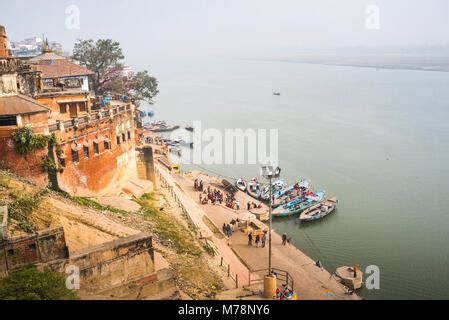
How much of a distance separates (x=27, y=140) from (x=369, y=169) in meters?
44.1

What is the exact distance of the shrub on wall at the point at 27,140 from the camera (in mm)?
21875

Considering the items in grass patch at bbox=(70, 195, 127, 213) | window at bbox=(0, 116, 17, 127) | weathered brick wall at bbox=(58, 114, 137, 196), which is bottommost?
grass patch at bbox=(70, 195, 127, 213)

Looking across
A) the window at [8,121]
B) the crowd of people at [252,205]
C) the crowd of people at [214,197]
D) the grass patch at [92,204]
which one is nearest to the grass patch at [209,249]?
the grass patch at [92,204]

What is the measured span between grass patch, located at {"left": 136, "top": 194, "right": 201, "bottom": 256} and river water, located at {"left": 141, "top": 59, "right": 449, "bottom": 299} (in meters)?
10.8

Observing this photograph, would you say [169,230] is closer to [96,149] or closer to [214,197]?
[96,149]

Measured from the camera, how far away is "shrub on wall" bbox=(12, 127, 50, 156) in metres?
21.9

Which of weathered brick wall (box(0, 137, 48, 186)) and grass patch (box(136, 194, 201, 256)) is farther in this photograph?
grass patch (box(136, 194, 201, 256))

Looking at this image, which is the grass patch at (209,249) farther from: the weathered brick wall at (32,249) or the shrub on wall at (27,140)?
the weathered brick wall at (32,249)

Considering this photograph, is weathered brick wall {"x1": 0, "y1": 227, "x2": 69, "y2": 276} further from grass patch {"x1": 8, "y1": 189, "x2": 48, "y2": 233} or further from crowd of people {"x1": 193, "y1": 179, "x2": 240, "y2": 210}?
crowd of people {"x1": 193, "y1": 179, "x2": 240, "y2": 210}

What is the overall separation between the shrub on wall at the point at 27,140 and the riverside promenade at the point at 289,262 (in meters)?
12.8

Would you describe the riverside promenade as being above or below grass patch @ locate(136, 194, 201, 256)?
below

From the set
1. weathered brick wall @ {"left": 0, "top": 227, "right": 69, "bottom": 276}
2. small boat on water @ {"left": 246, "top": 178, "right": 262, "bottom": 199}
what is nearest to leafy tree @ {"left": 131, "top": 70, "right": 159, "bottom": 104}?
small boat on water @ {"left": 246, "top": 178, "right": 262, "bottom": 199}
